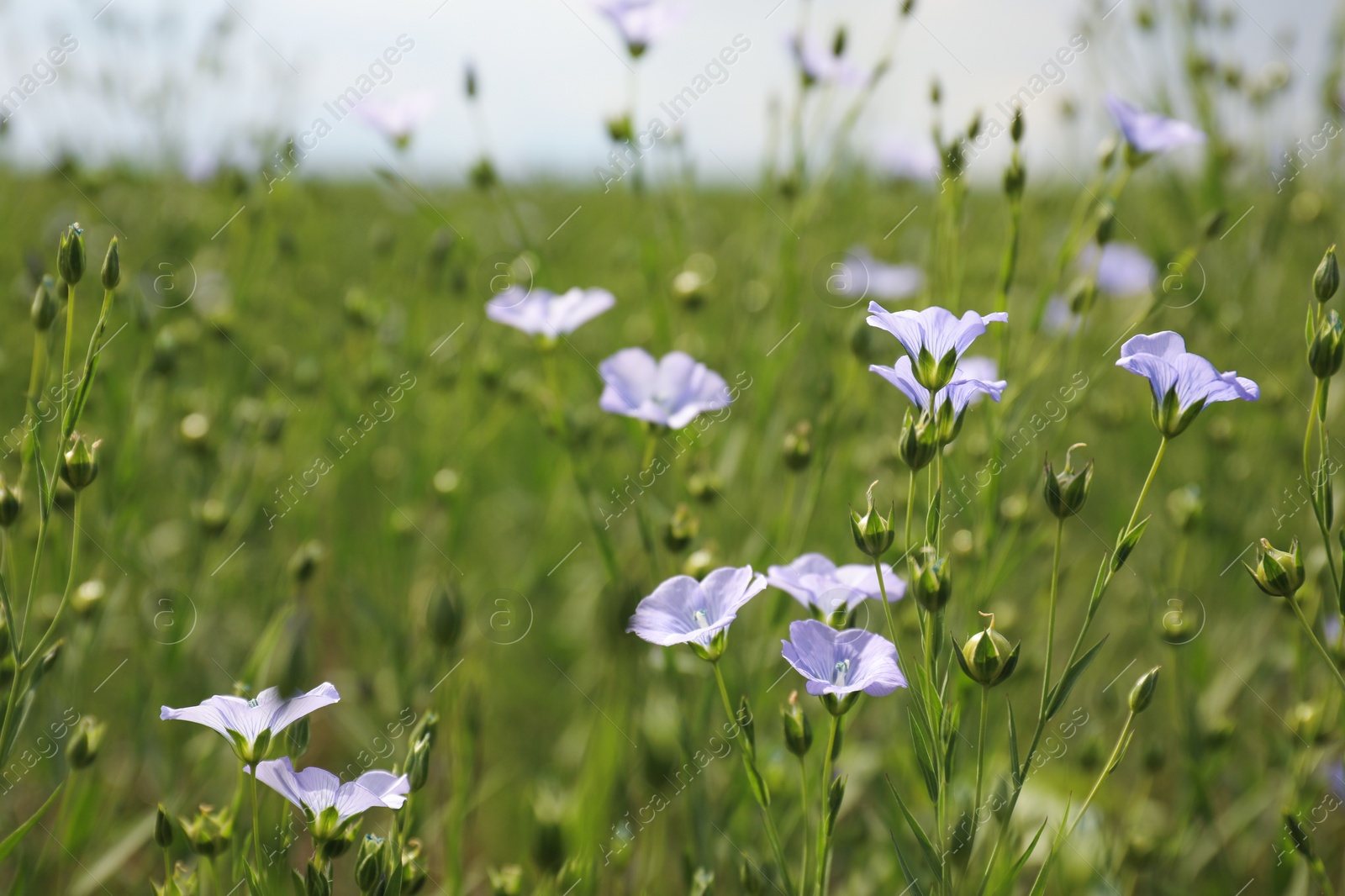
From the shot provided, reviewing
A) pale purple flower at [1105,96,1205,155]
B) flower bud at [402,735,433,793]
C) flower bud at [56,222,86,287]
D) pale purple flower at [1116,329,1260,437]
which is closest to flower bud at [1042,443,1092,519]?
pale purple flower at [1116,329,1260,437]

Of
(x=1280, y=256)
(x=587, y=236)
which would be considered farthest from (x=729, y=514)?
(x=587, y=236)

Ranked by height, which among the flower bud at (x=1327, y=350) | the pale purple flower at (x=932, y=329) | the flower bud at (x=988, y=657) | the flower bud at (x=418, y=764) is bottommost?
the flower bud at (x=418, y=764)

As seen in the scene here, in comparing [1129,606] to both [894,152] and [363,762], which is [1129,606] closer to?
[894,152]

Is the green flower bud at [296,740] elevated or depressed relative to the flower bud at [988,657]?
depressed

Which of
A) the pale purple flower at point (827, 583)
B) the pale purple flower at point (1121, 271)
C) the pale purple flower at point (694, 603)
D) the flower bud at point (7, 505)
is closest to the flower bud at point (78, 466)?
the flower bud at point (7, 505)

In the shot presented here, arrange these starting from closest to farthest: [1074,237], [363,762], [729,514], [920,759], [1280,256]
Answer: [920,759]
[1074,237]
[363,762]
[729,514]
[1280,256]

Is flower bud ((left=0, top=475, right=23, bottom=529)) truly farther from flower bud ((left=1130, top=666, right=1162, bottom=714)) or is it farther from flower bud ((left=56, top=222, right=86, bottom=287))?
flower bud ((left=1130, top=666, right=1162, bottom=714))

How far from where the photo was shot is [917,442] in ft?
2.66

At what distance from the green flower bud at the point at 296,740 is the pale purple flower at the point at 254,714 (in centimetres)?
2

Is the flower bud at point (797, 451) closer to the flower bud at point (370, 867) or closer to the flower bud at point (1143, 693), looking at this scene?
the flower bud at point (1143, 693)

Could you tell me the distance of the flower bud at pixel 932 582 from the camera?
74 centimetres

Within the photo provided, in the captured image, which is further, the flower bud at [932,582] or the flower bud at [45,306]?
the flower bud at [45,306]

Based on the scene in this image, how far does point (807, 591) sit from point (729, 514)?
84cm

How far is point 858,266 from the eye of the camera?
2.13m
